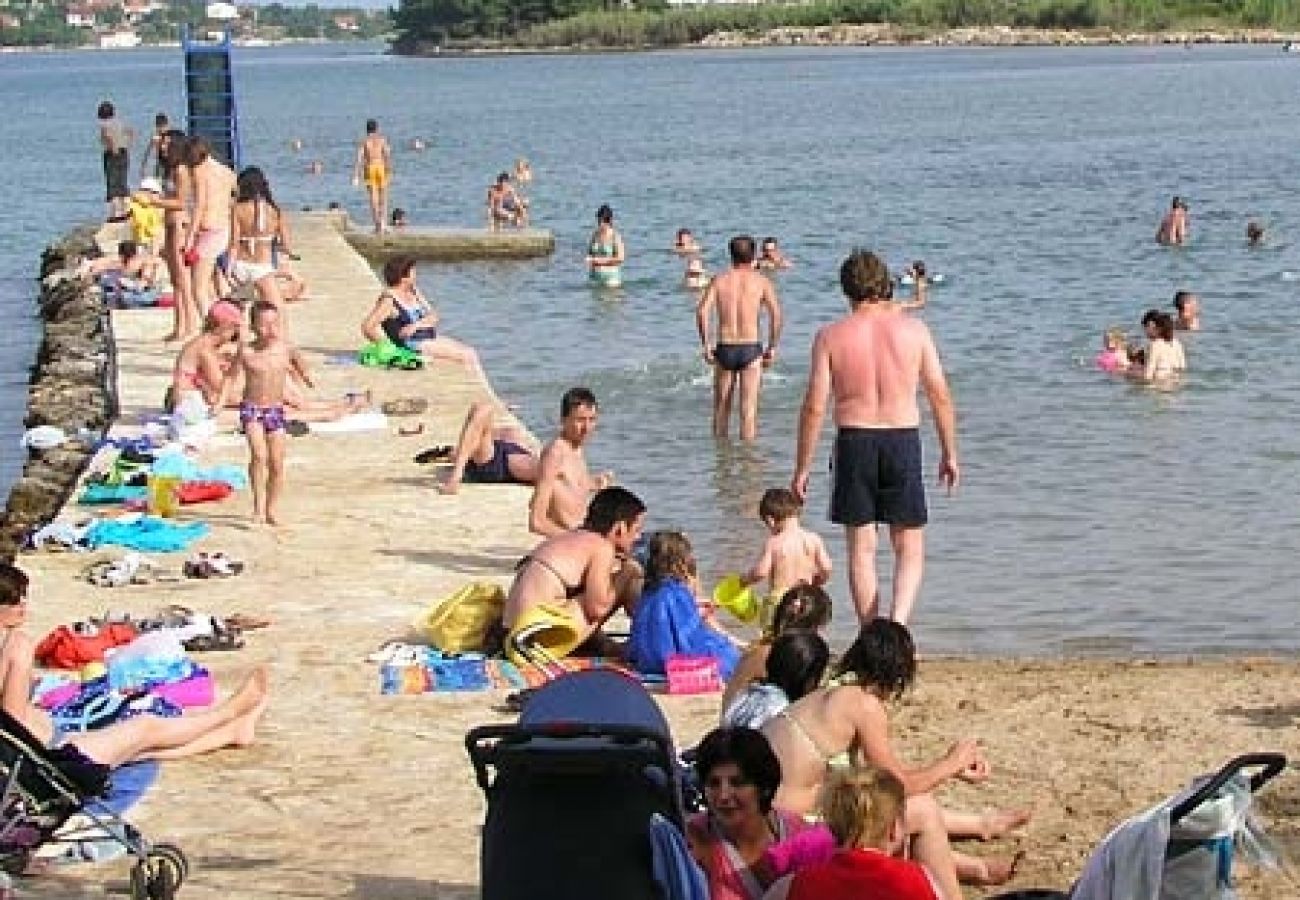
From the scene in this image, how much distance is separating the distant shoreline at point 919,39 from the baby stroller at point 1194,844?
119 metres

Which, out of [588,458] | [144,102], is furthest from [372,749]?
[144,102]

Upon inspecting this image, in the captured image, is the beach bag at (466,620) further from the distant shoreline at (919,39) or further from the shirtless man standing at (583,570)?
the distant shoreline at (919,39)

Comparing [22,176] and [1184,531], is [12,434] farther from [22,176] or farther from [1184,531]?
[22,176]

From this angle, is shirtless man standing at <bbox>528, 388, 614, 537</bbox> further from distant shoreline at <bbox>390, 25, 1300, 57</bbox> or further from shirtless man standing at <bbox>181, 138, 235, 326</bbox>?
distant shoreline at <bbox>390, 25, 1300, 57</bbox>

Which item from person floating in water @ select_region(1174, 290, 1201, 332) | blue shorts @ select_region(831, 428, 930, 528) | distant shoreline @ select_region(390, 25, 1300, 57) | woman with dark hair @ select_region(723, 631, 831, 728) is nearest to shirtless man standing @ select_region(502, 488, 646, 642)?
blue shorts @ select_region(831, 428, 930, 528)

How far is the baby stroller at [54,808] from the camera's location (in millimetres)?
6602

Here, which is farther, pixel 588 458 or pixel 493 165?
pixel 493 165

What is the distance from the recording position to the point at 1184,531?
1371 centimetres

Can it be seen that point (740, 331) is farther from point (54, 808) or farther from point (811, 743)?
point (54, 808)

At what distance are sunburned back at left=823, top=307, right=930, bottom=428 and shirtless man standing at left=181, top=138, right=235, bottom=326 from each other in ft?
29.9

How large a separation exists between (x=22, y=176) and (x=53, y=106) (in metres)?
50.5

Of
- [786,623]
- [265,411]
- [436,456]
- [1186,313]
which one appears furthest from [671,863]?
[1186,313]

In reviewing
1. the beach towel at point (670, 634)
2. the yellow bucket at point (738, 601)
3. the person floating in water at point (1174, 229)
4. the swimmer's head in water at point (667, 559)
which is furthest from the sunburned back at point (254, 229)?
the person floating in water at point (1174, 229)

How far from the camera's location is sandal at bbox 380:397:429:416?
50.5 ft
